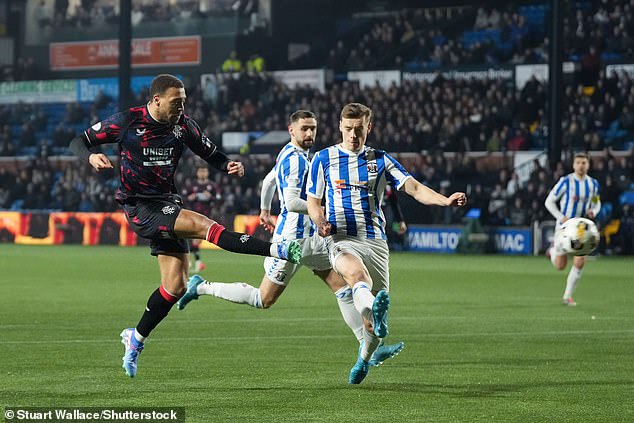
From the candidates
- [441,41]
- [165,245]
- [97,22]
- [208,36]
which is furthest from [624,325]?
[97,22]

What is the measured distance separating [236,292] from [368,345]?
2816 mm

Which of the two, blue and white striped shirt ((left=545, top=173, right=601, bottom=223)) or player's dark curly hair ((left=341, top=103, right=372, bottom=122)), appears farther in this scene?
blue and white striped shirt ((left=545, top=173, right=601, bottom=223))

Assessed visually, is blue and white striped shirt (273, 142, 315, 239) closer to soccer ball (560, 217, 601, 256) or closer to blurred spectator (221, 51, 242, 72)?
soccer ball (560, 217, 601, 256)

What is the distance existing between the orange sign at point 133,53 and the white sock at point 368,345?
39428mm

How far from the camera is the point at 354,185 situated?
929 centimetres

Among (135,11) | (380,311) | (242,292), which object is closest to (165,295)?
(380,311)

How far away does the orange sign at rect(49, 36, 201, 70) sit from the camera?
48.0m

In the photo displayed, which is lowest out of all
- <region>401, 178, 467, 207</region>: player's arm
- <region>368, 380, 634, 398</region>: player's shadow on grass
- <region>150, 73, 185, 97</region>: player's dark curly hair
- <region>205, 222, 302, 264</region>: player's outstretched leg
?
<region>368, 380, 634, 398</region>: player's shadow on grass

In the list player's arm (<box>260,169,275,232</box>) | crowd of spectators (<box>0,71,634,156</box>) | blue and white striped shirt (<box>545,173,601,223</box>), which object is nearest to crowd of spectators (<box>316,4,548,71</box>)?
crowd of spectators (<box>0,71,634,156</box>)

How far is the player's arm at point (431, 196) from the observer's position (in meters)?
8.74

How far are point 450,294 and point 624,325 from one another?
4.76 metres

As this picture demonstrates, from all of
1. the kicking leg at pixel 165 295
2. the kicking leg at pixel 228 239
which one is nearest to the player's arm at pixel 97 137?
the kicking leg at pixel 228 239

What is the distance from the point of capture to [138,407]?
7.65m

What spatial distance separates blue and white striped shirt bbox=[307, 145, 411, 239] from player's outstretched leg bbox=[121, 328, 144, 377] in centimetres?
167
